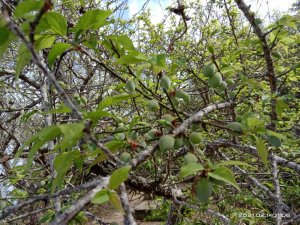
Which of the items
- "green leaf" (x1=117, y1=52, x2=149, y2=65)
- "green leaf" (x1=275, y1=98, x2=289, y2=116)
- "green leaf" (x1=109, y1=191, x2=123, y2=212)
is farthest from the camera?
"green leaf" (x1=275, y1=98, x2=289, y2=116)

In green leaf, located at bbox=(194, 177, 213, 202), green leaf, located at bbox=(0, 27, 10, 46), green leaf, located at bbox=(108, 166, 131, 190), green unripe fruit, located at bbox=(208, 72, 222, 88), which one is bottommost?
green leaf, located at bbox=(194, 177, 213, 202)

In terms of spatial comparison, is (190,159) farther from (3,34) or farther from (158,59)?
(3,34)

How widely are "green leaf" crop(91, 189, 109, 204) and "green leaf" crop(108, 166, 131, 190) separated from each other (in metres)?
0.02

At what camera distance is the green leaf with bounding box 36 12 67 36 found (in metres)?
0.93

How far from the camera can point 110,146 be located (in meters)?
1.11

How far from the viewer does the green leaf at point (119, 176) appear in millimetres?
710

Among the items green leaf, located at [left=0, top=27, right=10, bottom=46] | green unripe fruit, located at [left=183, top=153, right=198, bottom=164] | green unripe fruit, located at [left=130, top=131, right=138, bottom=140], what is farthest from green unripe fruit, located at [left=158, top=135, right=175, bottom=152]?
green leaf, located at [left=0, top=27, right=10, bottom=46]

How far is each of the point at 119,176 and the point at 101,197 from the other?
6 cm

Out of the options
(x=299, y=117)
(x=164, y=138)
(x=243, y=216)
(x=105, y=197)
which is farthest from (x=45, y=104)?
(x=299, y=117)

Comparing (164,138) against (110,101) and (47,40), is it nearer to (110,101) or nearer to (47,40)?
(110,101)

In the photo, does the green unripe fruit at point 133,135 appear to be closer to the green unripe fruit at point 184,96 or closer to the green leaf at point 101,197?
the green unripe fruit at point 184,96

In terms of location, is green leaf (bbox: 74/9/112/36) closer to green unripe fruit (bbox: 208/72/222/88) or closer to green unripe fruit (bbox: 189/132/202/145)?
green unripe fruit (bbox: 189/132/202/145)

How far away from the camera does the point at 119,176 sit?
2.34 feet

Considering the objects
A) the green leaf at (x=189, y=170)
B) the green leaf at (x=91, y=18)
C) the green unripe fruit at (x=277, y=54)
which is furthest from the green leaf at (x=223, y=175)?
the green unripe fruit at (x=277, y=54)
